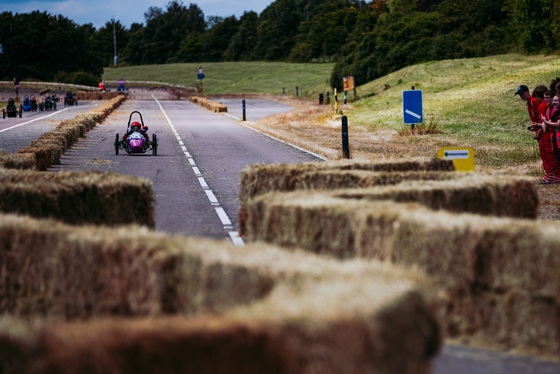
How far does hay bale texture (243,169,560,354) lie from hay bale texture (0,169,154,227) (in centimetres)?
281

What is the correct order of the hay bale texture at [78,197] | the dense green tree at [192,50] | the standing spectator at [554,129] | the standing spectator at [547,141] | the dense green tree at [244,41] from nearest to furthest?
the hay bale texture at [78,197] < the standing spectator at [554,129] < the standing spectator at [547,141] < the dense green tree at [244,41] < the dense green tree at [192,50]

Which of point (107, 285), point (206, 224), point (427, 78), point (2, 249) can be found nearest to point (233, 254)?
point (107, 285)

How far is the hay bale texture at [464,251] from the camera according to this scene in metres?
6.41

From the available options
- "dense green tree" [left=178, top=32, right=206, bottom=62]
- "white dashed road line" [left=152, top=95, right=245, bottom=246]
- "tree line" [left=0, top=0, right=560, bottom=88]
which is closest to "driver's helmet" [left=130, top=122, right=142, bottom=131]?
"white dashed road line" [left=152, top=95, right=245, bottom=246]

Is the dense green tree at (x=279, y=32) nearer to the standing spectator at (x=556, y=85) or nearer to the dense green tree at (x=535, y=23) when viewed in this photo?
the dense green tree at (x=535, y=23)

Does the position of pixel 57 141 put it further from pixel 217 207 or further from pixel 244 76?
pixel 244 76

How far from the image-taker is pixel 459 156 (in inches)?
510

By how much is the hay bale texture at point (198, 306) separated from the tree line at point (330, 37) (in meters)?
46.7

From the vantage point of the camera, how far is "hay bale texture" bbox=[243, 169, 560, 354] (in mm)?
6410

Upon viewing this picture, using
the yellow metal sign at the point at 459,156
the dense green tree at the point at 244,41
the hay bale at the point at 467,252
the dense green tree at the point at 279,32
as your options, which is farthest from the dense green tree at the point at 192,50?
the hay bale at the point at 467,252

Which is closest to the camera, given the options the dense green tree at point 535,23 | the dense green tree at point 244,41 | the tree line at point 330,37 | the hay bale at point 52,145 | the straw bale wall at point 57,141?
the straw bale wall at point 57,141

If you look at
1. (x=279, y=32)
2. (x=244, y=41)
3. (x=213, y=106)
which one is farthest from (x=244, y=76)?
(x=213, y=106)

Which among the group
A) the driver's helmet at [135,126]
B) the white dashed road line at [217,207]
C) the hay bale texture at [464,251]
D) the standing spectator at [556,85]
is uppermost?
the standing spectator at [556,85]

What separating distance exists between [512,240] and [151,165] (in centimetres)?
1768
